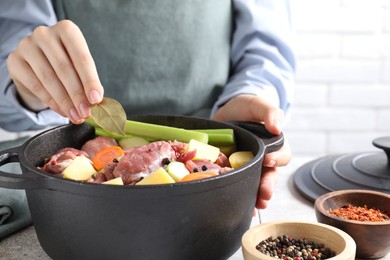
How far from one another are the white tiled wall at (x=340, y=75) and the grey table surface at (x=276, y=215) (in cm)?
96

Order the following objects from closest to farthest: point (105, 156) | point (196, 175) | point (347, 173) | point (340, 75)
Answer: point (196, 175) → point (105, 156) → point (347, 173) → point (340, 75)

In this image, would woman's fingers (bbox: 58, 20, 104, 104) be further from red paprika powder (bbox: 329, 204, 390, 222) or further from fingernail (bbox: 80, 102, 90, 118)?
red paprika powder (bbox: 329, 204, 390, 222)

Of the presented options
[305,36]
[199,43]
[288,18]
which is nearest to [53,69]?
[199,43]

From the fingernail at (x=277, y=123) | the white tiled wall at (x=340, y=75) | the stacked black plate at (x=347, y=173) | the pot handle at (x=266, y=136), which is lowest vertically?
the white tiled wall at (x=340, y=75)

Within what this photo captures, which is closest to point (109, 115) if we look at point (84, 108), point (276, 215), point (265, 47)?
point (84, 108)

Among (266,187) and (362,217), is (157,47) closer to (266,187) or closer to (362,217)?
(266,187)

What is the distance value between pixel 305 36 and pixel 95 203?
5.62 feet

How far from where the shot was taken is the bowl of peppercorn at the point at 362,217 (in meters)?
0.93

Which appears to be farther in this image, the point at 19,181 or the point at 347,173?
the point at 347,173

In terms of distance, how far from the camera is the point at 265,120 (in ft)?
3.69

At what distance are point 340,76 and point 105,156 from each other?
61.3 inches

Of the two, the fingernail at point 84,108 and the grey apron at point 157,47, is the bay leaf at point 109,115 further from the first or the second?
the grey apron at point 157,47


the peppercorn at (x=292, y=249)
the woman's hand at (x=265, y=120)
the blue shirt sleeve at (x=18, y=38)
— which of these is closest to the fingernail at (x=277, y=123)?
the woman's hand at (x=265, y=120)

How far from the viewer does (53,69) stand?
3.34 feet
